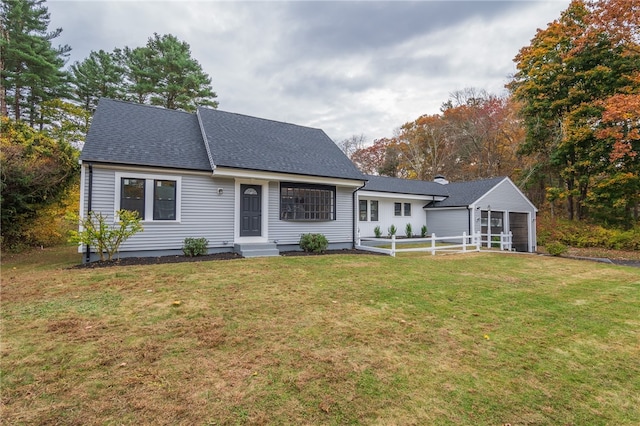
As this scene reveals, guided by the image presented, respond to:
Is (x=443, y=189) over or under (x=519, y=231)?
over

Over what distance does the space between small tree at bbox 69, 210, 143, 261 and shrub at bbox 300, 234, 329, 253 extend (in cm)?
517

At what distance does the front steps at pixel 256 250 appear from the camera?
9605 millimetres

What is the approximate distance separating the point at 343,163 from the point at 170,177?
22.5 feet

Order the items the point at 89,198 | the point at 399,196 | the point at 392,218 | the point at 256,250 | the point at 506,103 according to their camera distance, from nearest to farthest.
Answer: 1. the point at 89,198
2. the point at 256,250
3. the point at 399,196
4. the point at 392,218
5. the point at 506,103

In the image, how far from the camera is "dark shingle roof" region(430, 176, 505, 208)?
1734cm

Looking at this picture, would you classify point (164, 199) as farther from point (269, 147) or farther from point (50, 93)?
point (50, 93)

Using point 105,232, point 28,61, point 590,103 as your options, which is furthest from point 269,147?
point 28,61

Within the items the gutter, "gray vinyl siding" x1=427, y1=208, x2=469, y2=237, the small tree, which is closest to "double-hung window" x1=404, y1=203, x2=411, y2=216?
"gray vinyl siding" x1=427, y1=208, x2=469, y2=237

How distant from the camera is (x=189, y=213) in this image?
9469 mm

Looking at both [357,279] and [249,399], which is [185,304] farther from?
[357,279]

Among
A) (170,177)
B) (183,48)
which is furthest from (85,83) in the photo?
(170,177)

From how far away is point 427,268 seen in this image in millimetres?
8102

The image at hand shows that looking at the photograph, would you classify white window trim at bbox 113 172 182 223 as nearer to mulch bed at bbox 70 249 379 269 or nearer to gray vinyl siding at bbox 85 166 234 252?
gray vinyl siding at bbox 85 166 234 252

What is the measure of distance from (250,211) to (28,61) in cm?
2074
